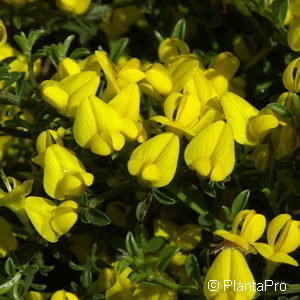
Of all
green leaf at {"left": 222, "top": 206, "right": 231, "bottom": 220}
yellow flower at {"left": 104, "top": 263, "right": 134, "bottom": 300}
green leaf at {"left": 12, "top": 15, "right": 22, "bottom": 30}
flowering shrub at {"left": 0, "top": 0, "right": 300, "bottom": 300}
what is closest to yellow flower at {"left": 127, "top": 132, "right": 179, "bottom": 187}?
flowering shrub at {"left": 0, "top": 0, "right": 300, "bottom": 300}

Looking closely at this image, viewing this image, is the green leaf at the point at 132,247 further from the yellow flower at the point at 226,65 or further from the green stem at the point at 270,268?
the yellow flower at the point at 226,65

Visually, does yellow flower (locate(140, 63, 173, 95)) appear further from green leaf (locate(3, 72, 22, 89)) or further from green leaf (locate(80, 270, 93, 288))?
green leaf (locate(80, 270, 93, 288))

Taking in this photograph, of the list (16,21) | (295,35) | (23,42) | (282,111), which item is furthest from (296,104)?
(16,21)

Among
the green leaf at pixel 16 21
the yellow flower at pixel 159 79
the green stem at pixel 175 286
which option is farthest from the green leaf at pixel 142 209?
the green leaf at pixel 16 21

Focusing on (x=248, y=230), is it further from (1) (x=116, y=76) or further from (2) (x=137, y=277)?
(1) (x=116, y=76)

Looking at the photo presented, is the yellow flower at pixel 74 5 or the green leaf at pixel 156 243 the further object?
the yellow flower at pixel 74 5

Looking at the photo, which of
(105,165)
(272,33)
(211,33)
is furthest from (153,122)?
(211,33)
